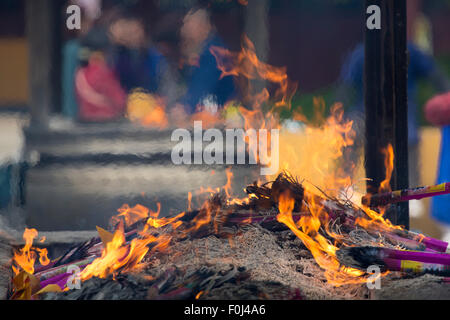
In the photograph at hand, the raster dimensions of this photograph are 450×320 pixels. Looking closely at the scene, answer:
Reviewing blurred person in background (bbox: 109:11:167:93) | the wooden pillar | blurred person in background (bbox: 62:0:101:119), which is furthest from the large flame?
the wooden pillar

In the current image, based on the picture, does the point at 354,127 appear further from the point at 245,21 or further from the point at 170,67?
the point at 170,67

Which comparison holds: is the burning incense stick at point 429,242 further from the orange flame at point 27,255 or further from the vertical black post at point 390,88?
the orange flame at point 27,255

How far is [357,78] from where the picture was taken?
536 cm

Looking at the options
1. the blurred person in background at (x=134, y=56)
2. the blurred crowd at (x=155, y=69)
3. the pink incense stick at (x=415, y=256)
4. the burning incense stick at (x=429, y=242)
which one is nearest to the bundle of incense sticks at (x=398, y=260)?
the pink incense stick at (x=415, y=256)

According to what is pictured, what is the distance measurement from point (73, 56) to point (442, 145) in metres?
4.50

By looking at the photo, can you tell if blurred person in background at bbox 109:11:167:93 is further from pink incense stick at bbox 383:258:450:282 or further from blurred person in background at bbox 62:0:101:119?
pink incense stick at bbox 383:258:450:282

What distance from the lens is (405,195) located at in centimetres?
380

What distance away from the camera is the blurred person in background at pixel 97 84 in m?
6.26

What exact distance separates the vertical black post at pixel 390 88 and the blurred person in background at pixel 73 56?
3.53 meters

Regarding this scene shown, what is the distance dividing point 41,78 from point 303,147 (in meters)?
3.20

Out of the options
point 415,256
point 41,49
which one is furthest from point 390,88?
point 41,49

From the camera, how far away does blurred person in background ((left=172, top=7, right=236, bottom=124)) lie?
19.8 feet

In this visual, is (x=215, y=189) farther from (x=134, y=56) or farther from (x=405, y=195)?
(x=405, y=195)

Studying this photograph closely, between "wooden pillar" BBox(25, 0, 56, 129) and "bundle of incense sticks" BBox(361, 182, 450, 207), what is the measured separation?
3.85 meters
